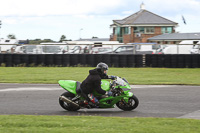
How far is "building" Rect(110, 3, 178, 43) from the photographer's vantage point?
7050cm

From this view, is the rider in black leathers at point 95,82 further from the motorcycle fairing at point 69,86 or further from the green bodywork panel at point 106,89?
the motorcycle fairing at point 69,86

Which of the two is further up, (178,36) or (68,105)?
(178,36)

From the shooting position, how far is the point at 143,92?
48.2ft

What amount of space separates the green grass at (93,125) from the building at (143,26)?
202 ft

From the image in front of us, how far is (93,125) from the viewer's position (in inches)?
310

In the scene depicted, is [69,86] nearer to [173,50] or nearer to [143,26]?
[173,50]

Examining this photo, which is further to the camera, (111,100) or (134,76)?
(134,76)

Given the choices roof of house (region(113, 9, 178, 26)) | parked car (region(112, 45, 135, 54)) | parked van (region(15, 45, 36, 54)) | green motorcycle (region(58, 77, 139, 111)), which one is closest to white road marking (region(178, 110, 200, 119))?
green motorcycle (region(58, 77, 139, 111))

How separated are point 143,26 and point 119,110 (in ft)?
200

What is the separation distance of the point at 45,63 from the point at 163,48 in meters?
9.23

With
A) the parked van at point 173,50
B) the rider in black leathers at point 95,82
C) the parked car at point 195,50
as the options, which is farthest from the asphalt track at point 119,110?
the parked van at point 173,50

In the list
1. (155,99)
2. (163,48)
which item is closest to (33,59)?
(163,48)

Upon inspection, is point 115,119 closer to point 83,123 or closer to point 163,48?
point 83,123

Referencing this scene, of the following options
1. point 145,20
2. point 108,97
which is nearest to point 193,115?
point 108,97
